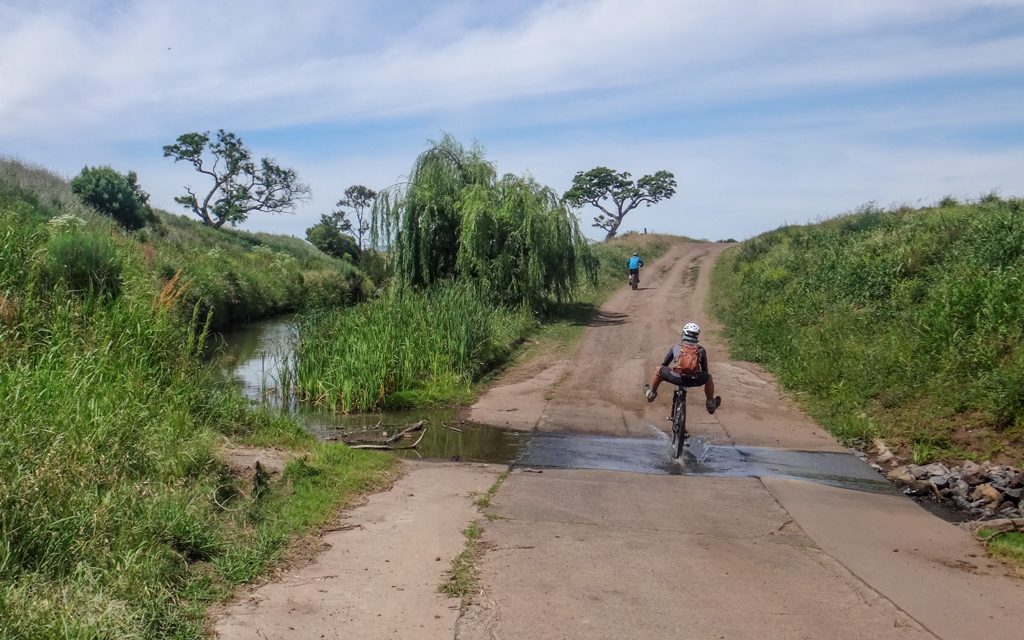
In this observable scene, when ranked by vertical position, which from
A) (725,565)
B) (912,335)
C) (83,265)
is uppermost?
(83,265)

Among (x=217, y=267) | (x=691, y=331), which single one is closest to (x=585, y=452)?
(x=691, y=331)

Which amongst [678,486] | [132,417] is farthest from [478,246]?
[132,417]

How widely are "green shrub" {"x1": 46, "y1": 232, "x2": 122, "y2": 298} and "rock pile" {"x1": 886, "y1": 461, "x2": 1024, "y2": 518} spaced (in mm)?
10486

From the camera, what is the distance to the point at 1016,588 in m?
6.55

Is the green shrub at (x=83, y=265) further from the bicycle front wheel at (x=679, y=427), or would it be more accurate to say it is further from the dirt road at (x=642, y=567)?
the bicycle front wheel at (x=679, y=427)

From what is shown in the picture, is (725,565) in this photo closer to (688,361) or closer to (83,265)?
(688,361)

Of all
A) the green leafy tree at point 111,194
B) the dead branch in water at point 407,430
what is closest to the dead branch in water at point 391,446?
the dead branch in water at point 407,430

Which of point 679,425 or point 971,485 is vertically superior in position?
point 679,425

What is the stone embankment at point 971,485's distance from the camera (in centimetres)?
946

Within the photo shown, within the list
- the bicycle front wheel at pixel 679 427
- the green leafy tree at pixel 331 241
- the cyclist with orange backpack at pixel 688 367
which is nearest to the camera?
the bicycle front wheel at pixel 679 427

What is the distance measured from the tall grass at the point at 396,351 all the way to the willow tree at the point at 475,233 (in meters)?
4.01

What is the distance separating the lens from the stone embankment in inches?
372

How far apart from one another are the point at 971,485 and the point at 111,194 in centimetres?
3943

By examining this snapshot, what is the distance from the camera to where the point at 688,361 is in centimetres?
1134
